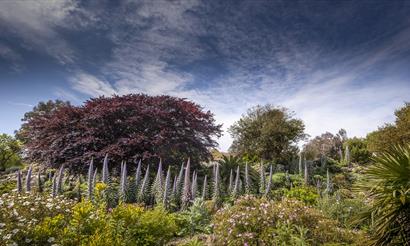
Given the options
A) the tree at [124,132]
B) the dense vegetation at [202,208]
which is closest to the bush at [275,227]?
the dense vegetation at [202,208]

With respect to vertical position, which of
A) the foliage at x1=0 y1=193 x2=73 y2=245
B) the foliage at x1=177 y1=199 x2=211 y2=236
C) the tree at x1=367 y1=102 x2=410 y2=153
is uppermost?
the tree at x1=367 y1=102 x2=410 y2=153

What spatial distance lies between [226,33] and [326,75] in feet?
13.6

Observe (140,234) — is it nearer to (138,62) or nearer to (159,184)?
(159,184)

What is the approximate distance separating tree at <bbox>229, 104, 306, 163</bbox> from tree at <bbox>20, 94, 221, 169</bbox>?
12.1 ft

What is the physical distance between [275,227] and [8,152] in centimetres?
1813

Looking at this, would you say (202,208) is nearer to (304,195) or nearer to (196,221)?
(196,221)

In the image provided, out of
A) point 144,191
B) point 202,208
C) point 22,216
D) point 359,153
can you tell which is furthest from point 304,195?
point 359,153

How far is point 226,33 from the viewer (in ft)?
34.3

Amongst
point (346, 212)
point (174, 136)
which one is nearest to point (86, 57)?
point (174, 136)

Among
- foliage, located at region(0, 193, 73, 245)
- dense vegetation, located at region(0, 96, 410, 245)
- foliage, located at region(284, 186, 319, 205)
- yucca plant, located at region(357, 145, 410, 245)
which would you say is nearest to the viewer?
foliage, located at region(0, 193, 73, 245)

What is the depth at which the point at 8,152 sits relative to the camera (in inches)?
732

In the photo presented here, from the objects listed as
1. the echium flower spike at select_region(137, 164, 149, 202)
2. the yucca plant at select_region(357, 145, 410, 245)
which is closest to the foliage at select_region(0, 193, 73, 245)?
the echium flower spike at select_region(137, 164, 149, 202)

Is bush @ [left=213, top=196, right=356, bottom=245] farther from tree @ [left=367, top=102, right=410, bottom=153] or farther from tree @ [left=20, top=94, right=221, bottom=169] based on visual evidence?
tree @ [left=367, top=102, right=410, bottom=153]

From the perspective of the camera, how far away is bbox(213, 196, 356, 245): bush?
6.19m
